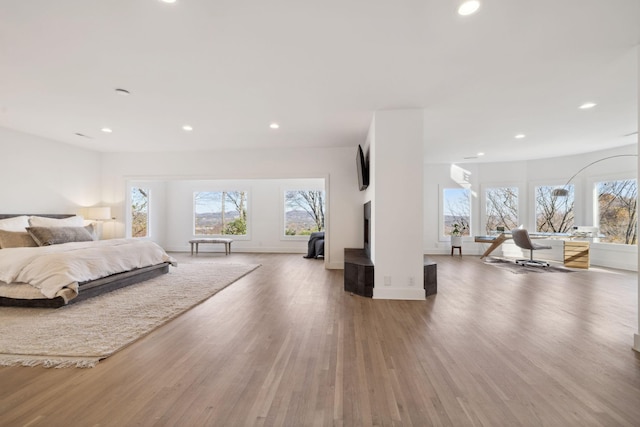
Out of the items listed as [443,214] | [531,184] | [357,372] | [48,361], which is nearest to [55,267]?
[48,361]

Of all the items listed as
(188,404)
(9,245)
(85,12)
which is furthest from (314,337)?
(9,245)

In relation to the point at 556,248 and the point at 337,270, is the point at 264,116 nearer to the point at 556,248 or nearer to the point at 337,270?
the point at 337,270

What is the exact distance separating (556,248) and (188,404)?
28.2 feet

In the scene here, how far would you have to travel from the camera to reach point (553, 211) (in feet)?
24.1

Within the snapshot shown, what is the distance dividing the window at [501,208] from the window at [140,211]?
9.70m

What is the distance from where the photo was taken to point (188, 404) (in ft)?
5.47

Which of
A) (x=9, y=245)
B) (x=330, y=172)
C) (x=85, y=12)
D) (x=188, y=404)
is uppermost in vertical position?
(x=85, y=12)

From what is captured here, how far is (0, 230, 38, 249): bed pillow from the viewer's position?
4.12 meters

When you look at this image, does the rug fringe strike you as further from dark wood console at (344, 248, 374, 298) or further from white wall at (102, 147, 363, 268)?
white wall at (102, 147, 363, 268)

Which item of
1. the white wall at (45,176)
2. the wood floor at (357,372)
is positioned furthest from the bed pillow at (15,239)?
the wood floor at (357,372)

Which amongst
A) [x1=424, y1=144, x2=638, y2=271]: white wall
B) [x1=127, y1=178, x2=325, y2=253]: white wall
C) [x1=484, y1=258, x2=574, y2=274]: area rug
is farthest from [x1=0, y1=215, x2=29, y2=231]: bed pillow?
[x1=484, y1=258, x2=574, y2=274]: area rug

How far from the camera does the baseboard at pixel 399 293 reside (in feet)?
12.5

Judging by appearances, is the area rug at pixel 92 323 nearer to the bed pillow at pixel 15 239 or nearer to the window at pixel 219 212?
the bed pillow at pixel 15 239

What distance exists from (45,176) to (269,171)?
13.9 feet
